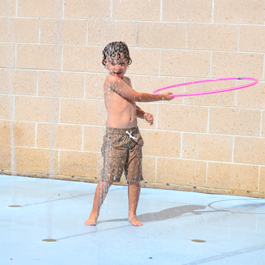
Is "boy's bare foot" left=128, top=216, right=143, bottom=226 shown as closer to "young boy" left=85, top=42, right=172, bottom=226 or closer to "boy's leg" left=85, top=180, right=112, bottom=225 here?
"young boy" left=85, top=42, right=172, bottom=226

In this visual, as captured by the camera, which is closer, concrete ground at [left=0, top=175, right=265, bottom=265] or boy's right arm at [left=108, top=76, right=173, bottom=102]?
concrete ground at [left=0, top=175, right=265, bottom=265]

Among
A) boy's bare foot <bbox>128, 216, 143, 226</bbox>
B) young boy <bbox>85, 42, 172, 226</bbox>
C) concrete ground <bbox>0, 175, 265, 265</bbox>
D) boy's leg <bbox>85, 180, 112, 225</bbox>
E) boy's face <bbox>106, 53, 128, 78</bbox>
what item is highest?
boy's face <bbox>106, 53, 128, 78</bbox>

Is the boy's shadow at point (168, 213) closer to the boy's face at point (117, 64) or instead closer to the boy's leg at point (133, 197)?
the boy's leg at point (133, 197)

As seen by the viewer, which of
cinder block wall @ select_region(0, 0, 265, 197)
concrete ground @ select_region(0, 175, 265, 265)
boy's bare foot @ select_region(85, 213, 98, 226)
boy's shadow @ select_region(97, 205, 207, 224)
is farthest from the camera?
cinder block wall @ select_region(0, 0, 265, 197)

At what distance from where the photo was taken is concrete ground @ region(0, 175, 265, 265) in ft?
8.10

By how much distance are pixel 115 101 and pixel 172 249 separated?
41.1 inches

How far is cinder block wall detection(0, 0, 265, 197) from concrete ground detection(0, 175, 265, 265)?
0.33 m

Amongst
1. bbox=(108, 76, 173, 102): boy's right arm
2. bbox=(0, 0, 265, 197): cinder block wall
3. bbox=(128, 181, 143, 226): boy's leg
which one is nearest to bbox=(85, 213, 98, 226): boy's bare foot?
bbox=(128, 181, 143, 226): boy's leg

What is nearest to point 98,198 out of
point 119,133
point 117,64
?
point 119,133

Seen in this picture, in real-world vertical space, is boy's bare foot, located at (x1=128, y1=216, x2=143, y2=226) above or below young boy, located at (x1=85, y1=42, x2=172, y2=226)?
below

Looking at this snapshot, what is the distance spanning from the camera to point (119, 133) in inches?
124

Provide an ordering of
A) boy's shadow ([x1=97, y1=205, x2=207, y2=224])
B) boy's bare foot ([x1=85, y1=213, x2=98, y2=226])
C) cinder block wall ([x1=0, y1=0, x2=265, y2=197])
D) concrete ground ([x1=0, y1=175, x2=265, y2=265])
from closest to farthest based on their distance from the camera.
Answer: concrete ground ([x1=0, y1=175, x2=265, y2=265]) → boy's bare foot ([x1=85, y1=213, x2=98, y2=226]) → boy's shadow ([x1=97, y1=205, x2=207, y2=224]) → cinder block wall ([x1=0, y1=0, x2=265, y2=197])

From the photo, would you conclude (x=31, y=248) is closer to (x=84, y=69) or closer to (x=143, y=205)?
(x=143, y=205)

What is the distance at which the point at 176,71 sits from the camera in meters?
4.50
